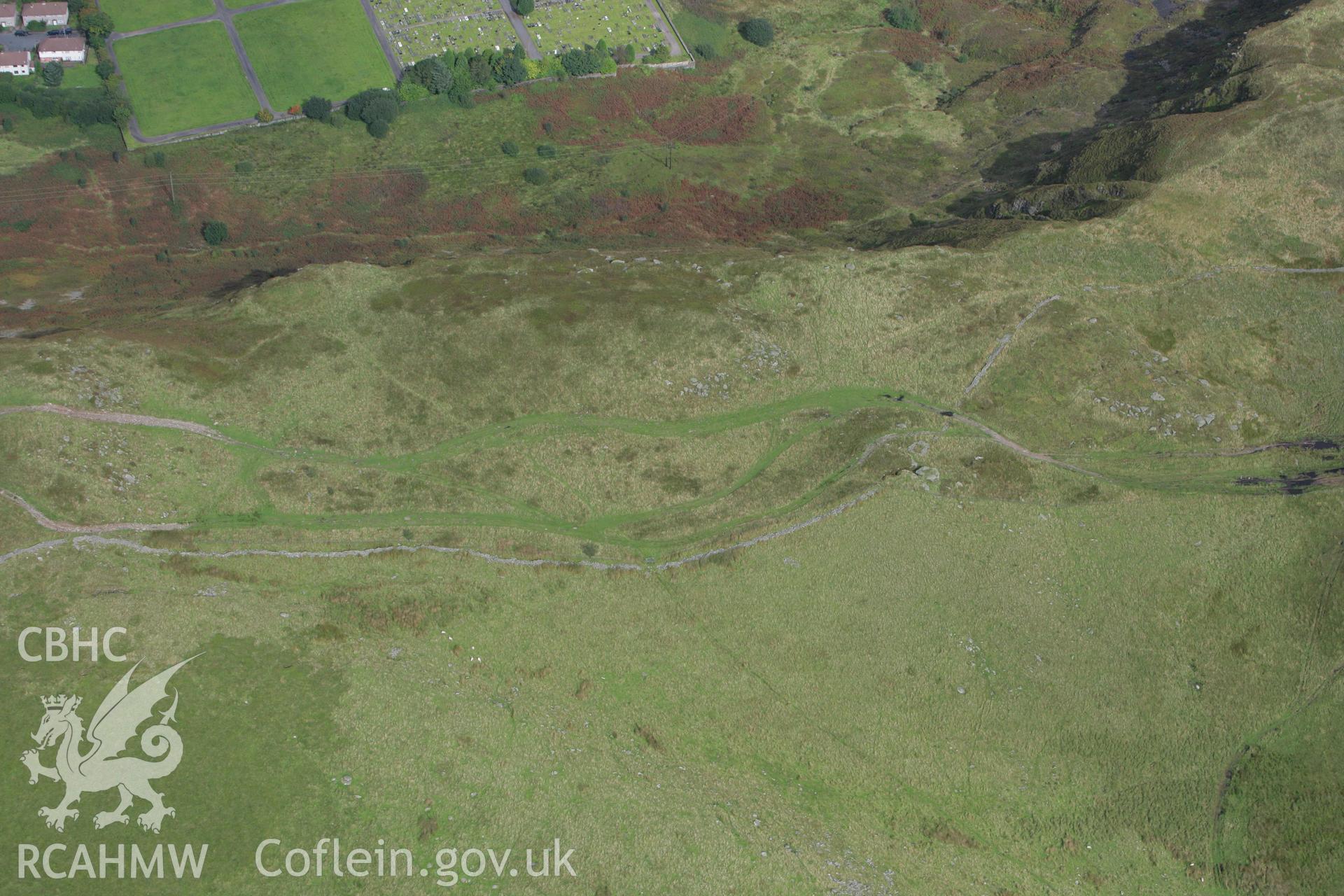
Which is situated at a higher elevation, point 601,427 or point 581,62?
point 581,62

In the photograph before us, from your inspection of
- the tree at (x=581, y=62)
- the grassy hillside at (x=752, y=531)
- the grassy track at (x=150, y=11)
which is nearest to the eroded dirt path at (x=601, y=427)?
the grassy hillside at (x=752, y=531)

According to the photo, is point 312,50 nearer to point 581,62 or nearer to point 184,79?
point 184,79

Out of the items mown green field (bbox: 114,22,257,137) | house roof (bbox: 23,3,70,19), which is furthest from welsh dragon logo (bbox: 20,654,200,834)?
house roof (bbox: 23,3,70,19)

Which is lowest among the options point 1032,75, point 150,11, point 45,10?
point 1032,75

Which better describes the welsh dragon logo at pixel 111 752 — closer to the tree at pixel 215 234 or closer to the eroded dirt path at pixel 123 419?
the eroded dirt path at pixel 123 419

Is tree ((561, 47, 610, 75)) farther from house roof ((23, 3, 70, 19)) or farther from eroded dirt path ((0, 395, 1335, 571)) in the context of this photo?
eroded dirt path ((0, 395, 1335, 571))

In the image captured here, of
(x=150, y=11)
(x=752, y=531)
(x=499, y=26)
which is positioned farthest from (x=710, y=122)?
(x=150, y=11)
